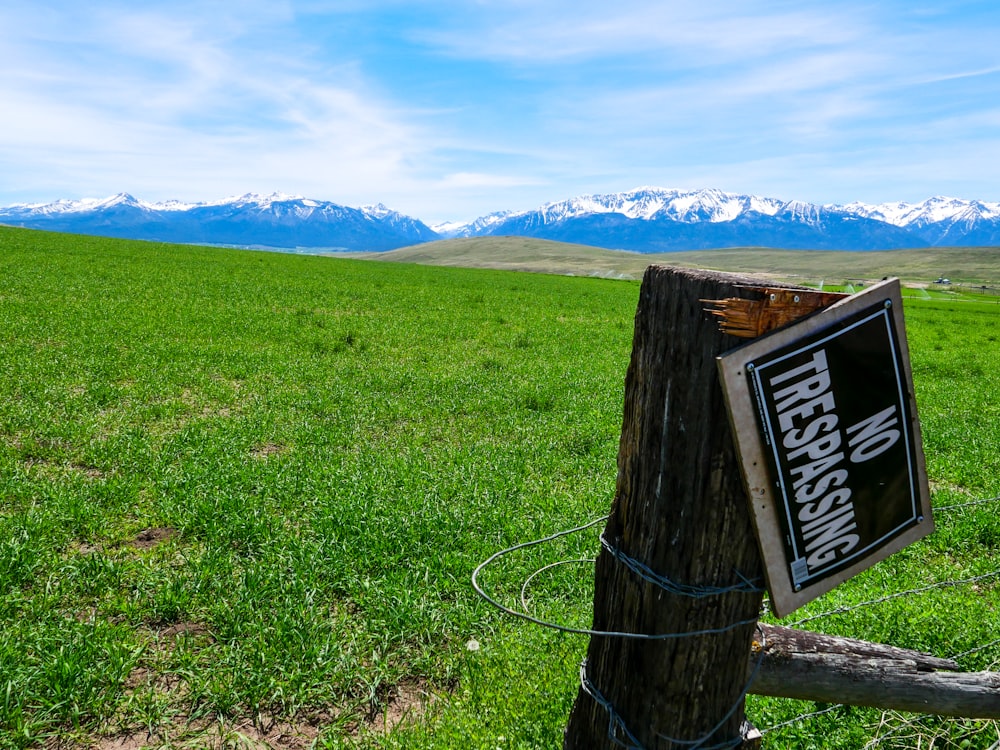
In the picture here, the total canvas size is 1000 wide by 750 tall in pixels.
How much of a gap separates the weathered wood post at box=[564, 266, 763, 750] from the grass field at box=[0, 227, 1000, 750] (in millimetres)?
1687

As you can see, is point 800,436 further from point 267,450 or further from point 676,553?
point 267,450

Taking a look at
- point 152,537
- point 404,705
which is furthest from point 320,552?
point 404,705

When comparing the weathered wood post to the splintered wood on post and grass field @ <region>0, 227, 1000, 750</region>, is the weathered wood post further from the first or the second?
grass field @ <region>0, 227, 1000, 750</region>

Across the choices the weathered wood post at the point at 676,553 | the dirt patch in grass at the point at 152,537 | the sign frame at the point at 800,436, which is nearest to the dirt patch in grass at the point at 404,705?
the weathered wood post at the point at 676,553

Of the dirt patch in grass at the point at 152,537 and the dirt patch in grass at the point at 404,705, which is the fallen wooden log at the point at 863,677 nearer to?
the dirt patch in grass at the point at 404,705

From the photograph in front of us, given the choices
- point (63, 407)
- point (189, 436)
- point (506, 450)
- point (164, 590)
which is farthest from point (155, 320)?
point (164, 590)

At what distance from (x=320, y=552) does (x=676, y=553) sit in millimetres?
4362

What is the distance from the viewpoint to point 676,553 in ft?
6.94

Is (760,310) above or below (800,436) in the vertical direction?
above

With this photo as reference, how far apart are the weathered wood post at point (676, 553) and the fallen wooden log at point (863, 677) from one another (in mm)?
268

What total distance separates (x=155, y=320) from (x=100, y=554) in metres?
13.2

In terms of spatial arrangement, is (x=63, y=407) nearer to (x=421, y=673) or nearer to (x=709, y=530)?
(x=421, y=673)

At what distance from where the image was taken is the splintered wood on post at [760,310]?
6.10 feet

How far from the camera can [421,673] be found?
439 cm
